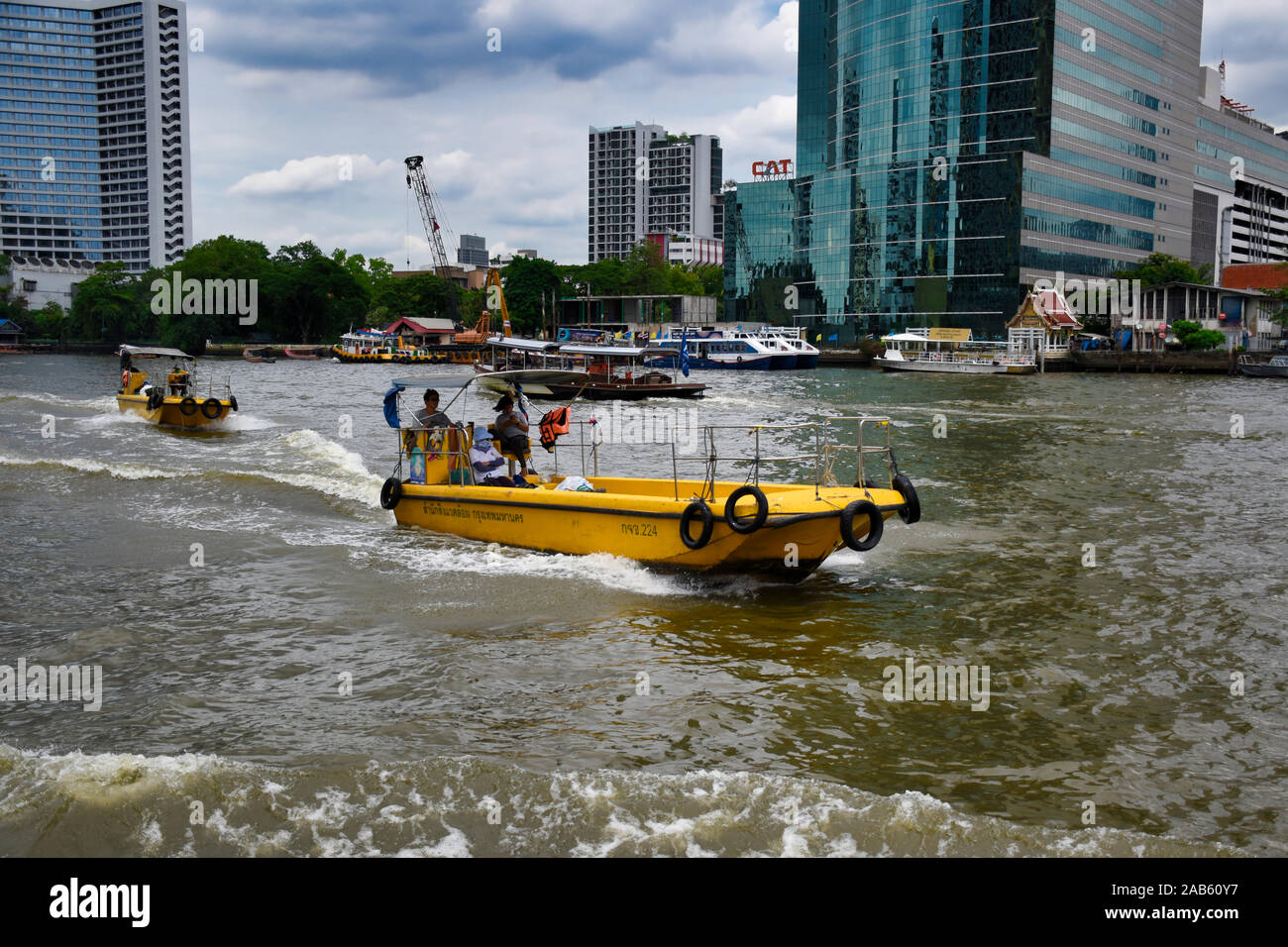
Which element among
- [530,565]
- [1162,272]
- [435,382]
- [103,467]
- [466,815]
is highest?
[1162,272]

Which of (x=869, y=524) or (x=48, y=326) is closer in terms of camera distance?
(x=869, y=524)

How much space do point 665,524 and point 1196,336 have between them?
81.3 m

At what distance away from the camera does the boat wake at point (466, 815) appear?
6.30 metres

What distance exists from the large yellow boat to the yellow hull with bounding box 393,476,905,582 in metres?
0.01

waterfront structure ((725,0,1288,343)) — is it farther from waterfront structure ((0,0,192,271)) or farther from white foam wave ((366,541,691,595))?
waterfront structure ((0,0,192,271))

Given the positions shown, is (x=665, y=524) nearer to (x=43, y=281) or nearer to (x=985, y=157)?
(x=985, y=157)

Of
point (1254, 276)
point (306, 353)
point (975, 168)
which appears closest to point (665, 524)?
point (975, 168)

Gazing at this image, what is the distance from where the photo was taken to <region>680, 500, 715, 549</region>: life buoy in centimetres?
1171

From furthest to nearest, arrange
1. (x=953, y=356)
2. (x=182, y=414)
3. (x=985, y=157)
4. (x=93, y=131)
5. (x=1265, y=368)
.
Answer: (x=93, y=131) < (x=985, y=157) < (x=953, y=356) < (x=1265, y=368) < (x=182, y=414)

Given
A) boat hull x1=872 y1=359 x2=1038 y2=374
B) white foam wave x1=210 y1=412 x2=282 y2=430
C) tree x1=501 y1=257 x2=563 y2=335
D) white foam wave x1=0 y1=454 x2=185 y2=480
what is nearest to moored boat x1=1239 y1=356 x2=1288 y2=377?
boat hull x1=872 y1=359 x2=1038 y2=374

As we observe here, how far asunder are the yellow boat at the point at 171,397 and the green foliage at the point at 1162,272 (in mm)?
91552

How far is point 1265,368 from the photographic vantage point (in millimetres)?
65125

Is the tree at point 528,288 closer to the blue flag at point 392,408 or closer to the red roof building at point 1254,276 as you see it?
the red roof building at point 1254,276
